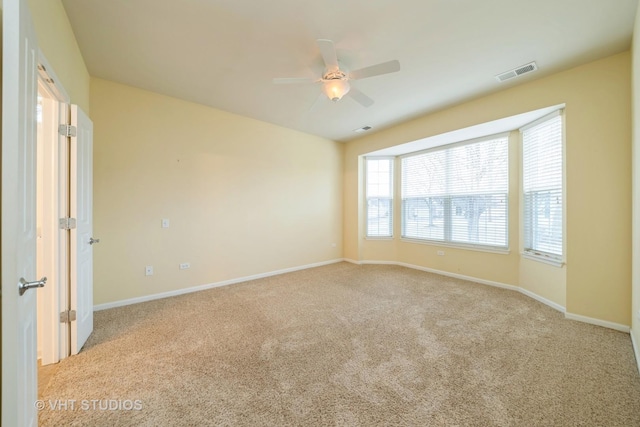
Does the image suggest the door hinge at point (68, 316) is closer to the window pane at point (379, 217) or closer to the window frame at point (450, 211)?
the window pane at point (379, 217)

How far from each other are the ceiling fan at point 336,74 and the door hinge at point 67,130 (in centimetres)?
178

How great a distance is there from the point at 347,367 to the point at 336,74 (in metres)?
2.64

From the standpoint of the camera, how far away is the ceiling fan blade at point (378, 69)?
2.09 m

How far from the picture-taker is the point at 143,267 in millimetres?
3275

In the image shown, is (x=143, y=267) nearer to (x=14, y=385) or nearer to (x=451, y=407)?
(x=14, y=385)

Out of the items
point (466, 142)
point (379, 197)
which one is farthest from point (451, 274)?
point (466, 142)

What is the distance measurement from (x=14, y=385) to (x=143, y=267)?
2.75m

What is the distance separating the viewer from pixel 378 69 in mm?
2172

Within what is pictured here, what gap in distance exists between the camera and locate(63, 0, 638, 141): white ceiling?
1935 mm

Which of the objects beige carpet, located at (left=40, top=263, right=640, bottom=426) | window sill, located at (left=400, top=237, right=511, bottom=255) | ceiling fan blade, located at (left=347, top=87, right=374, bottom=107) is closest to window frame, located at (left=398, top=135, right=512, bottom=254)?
window sill, located at (left=400, top=237, right=511, bottom=255)

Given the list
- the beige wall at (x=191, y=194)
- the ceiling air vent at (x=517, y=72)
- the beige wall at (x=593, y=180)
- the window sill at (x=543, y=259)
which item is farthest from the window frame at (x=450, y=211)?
the beige wall at (x=191, y=194)

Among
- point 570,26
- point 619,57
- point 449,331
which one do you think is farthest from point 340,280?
point 619,57

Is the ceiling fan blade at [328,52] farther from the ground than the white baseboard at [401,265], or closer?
farther from the ground

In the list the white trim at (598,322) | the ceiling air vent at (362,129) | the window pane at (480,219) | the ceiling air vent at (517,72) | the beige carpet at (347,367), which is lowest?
the beige carpet at (347,367)
